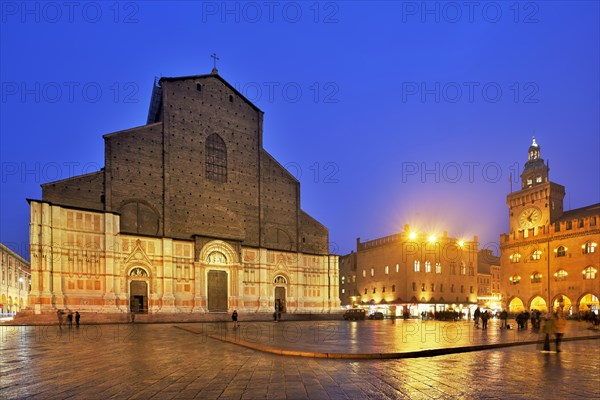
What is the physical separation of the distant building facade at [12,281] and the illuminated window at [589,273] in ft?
235

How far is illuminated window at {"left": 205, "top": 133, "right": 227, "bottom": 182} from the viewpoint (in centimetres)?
4362

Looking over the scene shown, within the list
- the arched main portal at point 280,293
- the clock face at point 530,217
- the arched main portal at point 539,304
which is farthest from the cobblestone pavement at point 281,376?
the clock face at point 530,217

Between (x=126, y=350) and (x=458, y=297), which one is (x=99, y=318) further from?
(x=458, y=297)

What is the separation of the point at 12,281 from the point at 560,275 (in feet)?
270

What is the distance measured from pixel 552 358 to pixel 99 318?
30.1 m

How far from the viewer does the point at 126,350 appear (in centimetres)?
1383

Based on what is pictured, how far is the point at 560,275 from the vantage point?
5991 centimetres

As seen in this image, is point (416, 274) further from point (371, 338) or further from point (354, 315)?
point (371, 338)

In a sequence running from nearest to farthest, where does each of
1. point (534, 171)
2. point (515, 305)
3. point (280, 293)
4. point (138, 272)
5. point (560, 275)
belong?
point (138, 272), point (280, 293), point (560, 275), point (515, 305), point (534, 171)

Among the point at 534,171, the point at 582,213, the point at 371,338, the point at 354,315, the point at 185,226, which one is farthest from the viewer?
the point at 534,171

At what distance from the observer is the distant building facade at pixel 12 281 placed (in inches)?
2559

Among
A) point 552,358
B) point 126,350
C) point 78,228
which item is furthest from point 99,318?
point 552,358

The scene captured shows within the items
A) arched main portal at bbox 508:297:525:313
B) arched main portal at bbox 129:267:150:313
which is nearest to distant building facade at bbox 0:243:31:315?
arched main portal at bbox 129:267:150:313

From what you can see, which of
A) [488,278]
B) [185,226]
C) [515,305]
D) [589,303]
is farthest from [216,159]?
[488,278]
